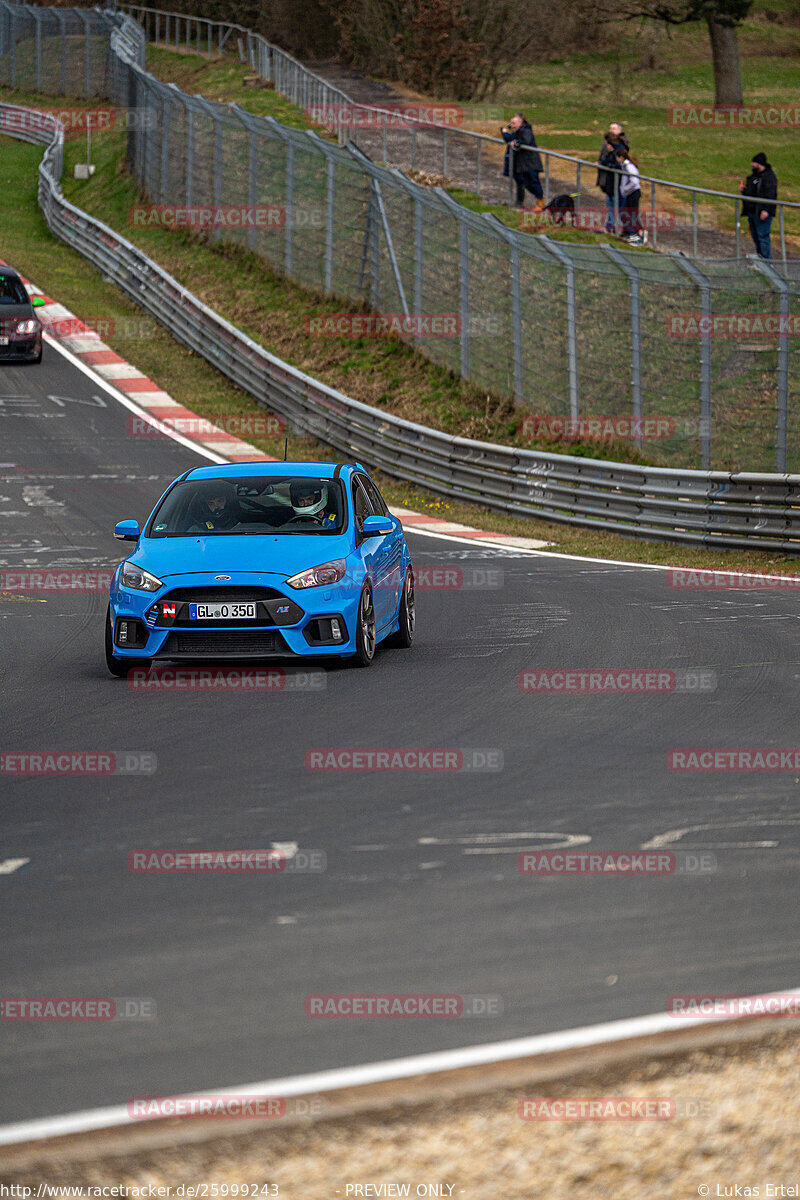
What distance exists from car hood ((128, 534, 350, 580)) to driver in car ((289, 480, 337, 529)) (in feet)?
0.93

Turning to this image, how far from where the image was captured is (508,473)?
23.7m

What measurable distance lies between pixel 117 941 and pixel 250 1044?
1104 millimetres

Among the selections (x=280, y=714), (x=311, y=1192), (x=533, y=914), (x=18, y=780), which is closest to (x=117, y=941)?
(x=533, y=914)

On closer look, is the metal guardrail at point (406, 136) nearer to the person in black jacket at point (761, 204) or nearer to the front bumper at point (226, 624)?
the person in black jacket at point (761, 204)

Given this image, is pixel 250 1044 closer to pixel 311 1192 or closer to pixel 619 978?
pixel 311 1192
